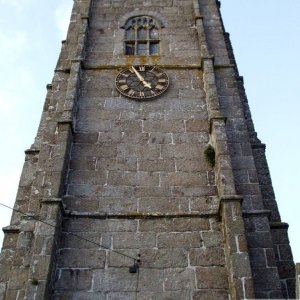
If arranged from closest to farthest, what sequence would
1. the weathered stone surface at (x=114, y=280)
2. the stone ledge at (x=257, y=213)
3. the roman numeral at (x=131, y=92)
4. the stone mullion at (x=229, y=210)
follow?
the stone mullion at (x=229, y=210), the weathered stone surface at (x=114, y=280), the stone ledge at (x=257, y=213), the roman numeral at (x=131, y=92)

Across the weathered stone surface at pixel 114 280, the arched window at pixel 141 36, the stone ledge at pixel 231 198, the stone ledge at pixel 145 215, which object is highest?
the arched window at pixel 141 36

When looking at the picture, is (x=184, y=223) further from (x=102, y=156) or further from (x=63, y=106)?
(x=63, y=106)

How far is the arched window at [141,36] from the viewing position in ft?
54.2

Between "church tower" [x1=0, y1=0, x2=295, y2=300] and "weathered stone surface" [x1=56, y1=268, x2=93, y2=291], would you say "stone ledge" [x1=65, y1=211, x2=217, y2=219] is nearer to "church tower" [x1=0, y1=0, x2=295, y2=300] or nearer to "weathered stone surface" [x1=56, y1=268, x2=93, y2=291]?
"church tower" [x1=0, y1=0, x2=295, y2=300]

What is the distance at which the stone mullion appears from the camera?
9672mm

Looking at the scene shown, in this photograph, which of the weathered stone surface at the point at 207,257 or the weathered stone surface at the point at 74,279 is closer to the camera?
the weathered stone surface at the point at 74,279

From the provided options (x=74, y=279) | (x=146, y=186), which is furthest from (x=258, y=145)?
(x=74, y=279)

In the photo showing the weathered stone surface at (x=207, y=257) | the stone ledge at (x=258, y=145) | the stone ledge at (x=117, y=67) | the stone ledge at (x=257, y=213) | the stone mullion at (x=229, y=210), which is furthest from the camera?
the stone ledge at (x=117, y=67)

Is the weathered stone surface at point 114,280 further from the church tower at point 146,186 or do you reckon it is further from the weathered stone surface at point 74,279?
the weathered stone surface at point 74,279

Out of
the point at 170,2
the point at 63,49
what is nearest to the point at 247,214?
the point at 63,49

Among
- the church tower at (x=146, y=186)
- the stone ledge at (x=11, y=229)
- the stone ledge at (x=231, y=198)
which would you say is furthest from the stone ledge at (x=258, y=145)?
the stone ledge at (x=11, y=229)

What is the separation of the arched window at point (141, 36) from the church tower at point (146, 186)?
0.06 meters

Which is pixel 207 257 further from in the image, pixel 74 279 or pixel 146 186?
pixel 74 279

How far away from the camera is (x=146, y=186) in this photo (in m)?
12.1
